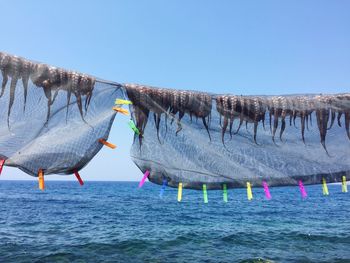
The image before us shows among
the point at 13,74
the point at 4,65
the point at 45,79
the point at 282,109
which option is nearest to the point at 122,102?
the point at 45,79

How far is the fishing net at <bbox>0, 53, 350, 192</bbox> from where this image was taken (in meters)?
4.22

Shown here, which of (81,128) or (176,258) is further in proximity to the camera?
(176,258)

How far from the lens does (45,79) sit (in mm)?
4199

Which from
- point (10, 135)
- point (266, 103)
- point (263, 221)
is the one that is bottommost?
point (263, 221)

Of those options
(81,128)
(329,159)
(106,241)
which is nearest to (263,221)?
(106,241)

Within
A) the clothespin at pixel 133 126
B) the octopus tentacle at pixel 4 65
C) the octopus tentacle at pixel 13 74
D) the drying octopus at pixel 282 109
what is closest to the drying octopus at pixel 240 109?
the drying octopus at pixel 282 109

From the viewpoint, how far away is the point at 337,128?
4.95m

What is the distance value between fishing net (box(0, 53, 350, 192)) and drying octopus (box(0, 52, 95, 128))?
1 centimetres

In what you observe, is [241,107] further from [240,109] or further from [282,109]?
[282,109]

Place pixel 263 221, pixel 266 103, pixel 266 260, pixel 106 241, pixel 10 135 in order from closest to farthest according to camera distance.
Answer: pixel 10 135, pixel 266 103, pixel 266 260, pixel 106 241, pixel 263 221

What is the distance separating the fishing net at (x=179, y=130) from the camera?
422cm

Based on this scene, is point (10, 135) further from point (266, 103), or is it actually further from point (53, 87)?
point (266, 103)

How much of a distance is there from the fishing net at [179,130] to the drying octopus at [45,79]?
12 millimetres

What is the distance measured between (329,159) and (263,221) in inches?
935
